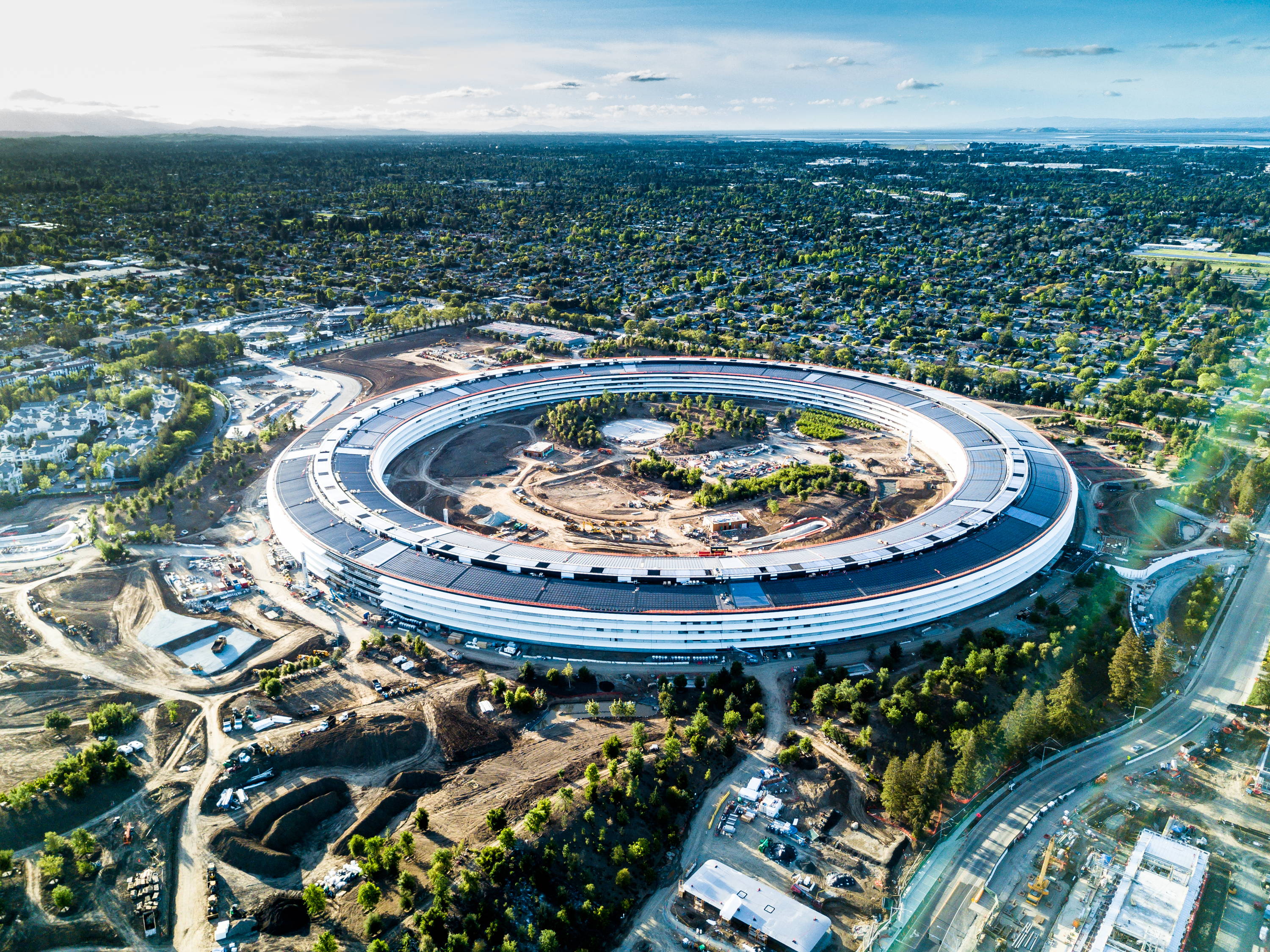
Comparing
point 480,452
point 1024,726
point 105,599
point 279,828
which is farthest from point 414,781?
point 480,452

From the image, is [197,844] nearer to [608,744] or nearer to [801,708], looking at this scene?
[608,744]

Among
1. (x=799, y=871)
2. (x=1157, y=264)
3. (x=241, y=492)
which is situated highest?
(x=1157, y=264)

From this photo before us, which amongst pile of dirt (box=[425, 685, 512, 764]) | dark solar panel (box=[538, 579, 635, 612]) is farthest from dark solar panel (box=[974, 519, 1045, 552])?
pile of dirt (box=[425, 685, 512, 764])

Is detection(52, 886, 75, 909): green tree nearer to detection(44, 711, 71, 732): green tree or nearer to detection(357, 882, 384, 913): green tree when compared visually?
detection(357, 882, 384, 913): green tree

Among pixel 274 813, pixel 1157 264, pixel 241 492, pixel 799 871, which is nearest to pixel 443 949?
pixel 274 813

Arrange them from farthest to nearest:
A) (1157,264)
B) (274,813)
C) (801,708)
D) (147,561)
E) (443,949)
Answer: (1157,264) < (147,561) < (801,708) < (274,813) < (443,949)

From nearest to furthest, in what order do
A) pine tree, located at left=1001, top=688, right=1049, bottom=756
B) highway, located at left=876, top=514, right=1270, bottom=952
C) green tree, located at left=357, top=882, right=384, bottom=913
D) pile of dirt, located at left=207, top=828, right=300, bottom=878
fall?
1. green tree, located at left=357, top=882, right=384, bottom=913
2. highway, located at left=876, top=514, right=1270, bottom=952
3. pile of dirt, located at left=207, top=828, right=300, bottom=878
4. pine tree, located at left=1001, top=688, right=1049, bottom=756

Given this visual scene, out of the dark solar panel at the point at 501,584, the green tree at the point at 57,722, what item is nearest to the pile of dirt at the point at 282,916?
the green tree at the point at 57,722
